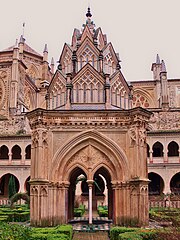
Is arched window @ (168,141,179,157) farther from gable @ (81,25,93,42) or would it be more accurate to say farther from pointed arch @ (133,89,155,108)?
gable @ (81,25,93,42)

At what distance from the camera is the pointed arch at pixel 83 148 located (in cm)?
1848

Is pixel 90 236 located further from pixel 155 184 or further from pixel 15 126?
pixel 15 126

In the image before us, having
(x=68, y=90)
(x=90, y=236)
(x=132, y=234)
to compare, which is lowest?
(x=90, y=236)

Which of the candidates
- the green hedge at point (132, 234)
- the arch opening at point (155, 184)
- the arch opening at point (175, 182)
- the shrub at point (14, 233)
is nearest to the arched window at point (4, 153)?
the arch opening at point (155, 184)

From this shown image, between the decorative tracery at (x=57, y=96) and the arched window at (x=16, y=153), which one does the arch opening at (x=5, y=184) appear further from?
the decorative tracery at (x=57, y=96)

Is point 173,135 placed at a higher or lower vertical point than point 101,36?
lower

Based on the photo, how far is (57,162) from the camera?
60.7ft

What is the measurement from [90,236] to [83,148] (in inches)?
182

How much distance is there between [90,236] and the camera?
16469 mm

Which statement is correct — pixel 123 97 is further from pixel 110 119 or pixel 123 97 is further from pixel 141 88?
pixel 141 88

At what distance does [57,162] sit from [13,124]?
28993 millimetres

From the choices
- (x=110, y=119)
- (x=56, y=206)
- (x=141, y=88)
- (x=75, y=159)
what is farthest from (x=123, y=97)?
(x=141, y=88)

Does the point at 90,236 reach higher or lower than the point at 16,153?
lower

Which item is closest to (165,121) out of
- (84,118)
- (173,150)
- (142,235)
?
(173,150)
